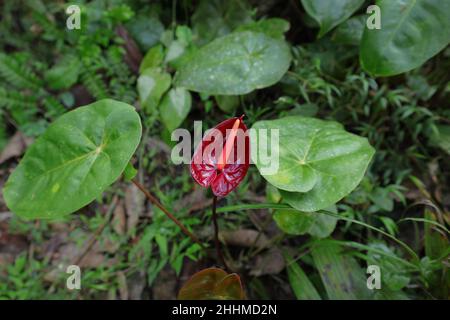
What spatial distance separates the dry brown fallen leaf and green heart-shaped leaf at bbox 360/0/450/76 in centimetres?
136

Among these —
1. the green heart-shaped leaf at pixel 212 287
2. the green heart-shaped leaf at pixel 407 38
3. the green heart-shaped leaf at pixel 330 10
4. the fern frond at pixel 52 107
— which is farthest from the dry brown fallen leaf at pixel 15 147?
the green heart-shaped leaf at pixel 407 38

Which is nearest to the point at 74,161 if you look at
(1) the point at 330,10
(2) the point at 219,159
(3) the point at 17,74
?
(2) the point at 219,159

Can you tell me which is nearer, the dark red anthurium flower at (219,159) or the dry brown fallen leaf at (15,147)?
the dark red anthurium flower at (219,159)

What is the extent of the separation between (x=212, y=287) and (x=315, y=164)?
40 centimetres

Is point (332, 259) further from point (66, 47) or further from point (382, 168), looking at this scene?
point (66, 47)

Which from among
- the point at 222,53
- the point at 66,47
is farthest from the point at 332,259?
the point at 66,47

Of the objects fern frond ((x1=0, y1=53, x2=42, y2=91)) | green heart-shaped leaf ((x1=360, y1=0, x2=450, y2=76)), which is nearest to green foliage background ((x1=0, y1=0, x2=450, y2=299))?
fern frond ((x1=0, y1=53, x2=42, y2=91))

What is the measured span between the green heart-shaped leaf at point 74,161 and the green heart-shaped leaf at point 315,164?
12.2 inches

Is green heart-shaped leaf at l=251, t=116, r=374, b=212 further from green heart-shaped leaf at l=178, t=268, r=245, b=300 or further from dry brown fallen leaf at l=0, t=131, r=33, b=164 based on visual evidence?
dry brown fallen leaf at l=0, t=131, r=33, b=164

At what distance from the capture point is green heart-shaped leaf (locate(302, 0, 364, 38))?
116cm

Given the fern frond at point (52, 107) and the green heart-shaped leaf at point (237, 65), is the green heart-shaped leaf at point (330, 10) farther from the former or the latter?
the fern frond at point (52, 107)

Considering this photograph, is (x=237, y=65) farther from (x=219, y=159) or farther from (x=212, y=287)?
(x=212, y=287)

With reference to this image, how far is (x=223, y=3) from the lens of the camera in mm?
1628

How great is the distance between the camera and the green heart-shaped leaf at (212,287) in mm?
1010
